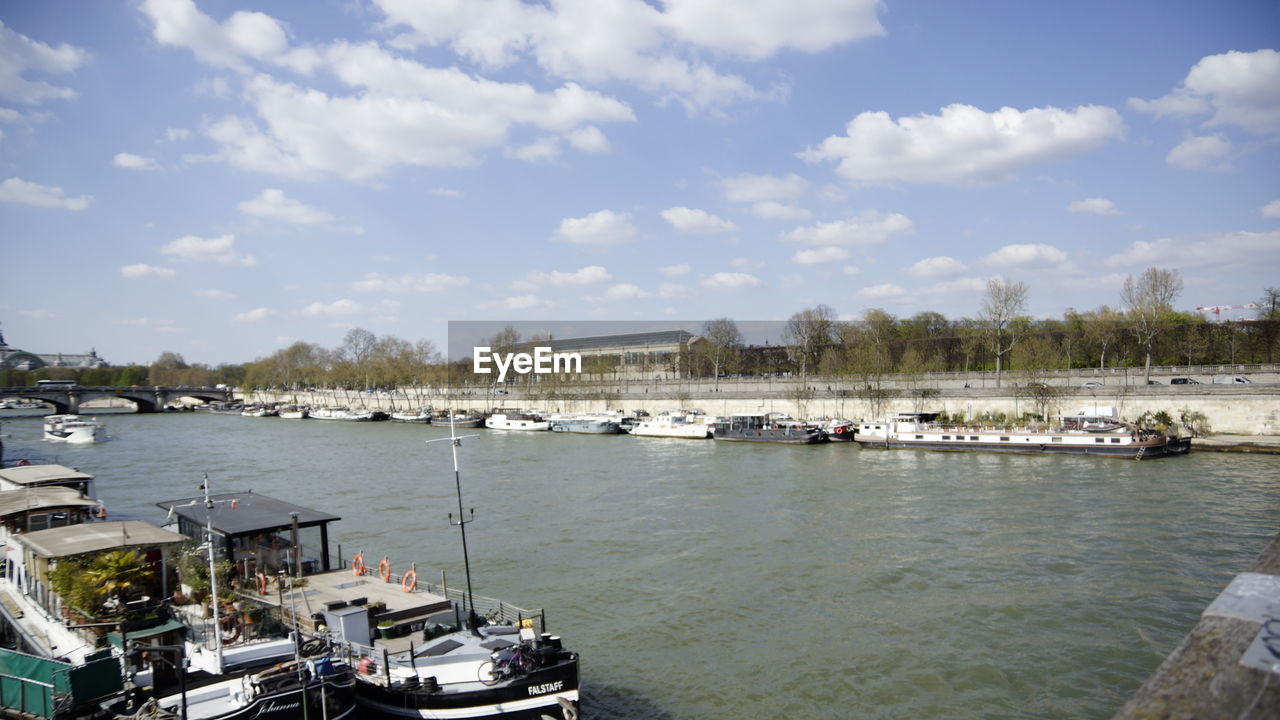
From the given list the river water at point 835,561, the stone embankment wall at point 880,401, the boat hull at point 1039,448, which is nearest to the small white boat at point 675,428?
the stone embankment wall at point 880,401

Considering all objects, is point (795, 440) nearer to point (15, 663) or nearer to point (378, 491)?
point (378, 491)

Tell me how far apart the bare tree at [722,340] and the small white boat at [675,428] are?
103 ft

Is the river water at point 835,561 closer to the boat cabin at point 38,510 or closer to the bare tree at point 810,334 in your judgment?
the boat cabin at point 38,510

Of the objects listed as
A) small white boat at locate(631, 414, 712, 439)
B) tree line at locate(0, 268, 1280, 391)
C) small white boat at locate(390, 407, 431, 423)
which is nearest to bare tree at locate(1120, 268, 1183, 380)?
tree line at locate(0, 268, 1280, 391)

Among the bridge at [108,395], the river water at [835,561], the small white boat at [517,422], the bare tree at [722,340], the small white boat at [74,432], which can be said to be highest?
the bare tree at [722,340]

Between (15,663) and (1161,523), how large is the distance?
85.7 feet

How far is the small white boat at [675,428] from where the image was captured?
5616 cm

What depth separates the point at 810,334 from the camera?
269 feet

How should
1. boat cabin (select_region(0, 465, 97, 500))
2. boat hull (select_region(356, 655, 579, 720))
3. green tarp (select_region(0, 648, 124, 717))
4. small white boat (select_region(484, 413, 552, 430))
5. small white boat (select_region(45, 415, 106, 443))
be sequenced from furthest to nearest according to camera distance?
small white boat (select_region(484, 413, 552, 430)) → small white boat (select_region(45, 415, 106, 443)) → boat cabin (select_region(0, 465, 97, 500)) → boat hull (select_region(356, 655, 579, 720)) → green tarp (select_region(0, 648, 124, 717))

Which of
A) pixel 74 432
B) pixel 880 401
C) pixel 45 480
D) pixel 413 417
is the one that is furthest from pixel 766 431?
pixel 74 432

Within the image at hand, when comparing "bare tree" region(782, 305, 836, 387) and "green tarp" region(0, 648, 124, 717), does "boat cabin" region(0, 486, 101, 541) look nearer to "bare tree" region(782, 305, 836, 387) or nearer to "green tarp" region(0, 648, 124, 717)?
"green tarp" region(0, 648, 124, 717)

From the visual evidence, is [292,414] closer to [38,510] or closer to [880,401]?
[880,401]

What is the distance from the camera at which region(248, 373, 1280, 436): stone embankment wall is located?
42156 millimetres

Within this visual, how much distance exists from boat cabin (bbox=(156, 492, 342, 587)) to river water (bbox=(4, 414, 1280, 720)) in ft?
13.7
